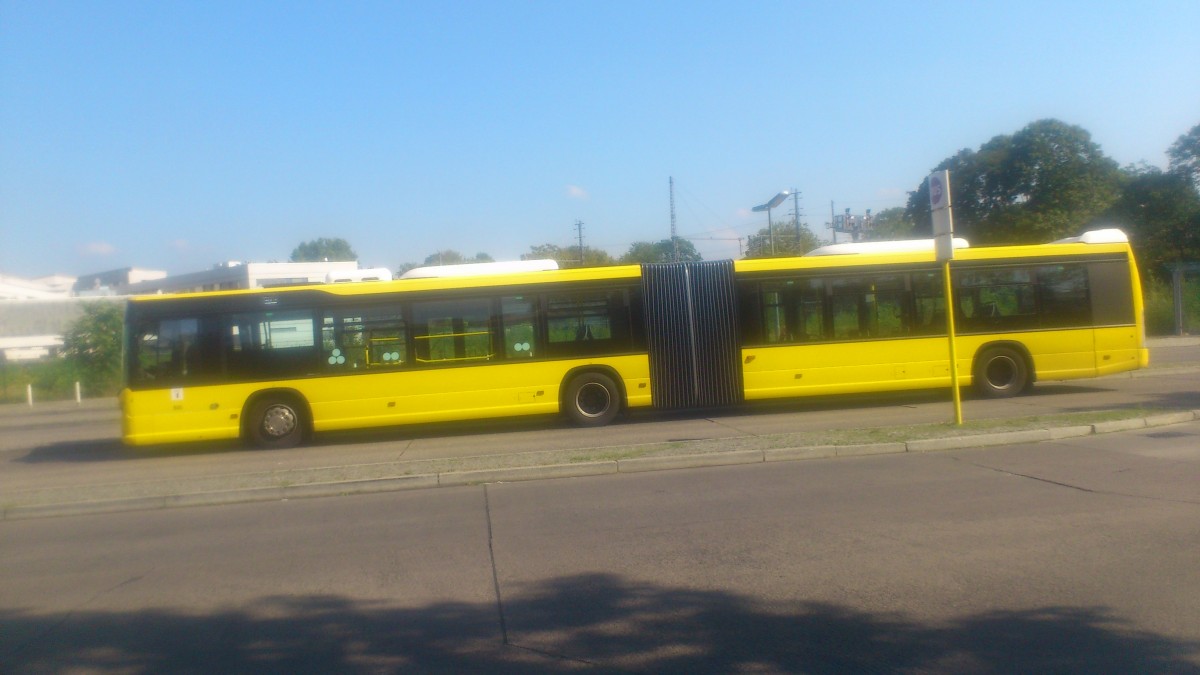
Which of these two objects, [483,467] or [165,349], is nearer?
[483,467]

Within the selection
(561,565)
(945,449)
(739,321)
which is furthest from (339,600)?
(739,321)

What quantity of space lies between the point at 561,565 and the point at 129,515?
5.94 m

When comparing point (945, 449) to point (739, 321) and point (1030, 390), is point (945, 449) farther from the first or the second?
point (1030, 390)

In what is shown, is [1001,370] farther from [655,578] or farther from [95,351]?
[95,351]

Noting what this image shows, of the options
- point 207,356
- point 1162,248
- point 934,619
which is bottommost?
point 934,619

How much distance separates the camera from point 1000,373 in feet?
58.3

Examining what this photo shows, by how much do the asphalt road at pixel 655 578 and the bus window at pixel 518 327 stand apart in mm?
5905

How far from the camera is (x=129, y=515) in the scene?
Answer: 10461 mm

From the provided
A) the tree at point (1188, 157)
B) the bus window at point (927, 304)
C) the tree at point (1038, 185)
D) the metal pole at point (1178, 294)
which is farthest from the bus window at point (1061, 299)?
the tree at point (1188, 157)

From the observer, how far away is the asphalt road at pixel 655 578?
532 cm

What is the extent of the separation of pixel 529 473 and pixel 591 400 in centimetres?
554

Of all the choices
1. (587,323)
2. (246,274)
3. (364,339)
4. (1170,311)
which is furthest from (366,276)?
(246,274)

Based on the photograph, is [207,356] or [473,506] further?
[207,356]

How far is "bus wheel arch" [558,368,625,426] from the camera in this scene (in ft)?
54.0
